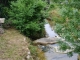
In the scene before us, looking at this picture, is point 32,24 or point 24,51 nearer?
point 24,51

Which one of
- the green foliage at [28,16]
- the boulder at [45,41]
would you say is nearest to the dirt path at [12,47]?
the green foliage at [28,16]

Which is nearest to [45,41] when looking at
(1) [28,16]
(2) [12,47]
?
(1) [28,16]

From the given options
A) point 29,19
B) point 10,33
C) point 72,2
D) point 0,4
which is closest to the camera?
point 72,2

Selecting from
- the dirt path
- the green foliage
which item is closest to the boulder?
the green foliage

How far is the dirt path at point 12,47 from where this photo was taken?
8.45m

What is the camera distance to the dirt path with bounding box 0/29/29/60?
8447 millimetres

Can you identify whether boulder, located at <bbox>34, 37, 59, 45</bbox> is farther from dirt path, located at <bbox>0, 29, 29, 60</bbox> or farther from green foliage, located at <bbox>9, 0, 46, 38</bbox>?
dirt path, located at <bbox>0, 29, 29, 60</bbox>

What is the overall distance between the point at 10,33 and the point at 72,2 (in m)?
8.14

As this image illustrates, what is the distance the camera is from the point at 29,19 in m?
13.1

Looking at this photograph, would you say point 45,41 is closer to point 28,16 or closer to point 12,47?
point 28,16

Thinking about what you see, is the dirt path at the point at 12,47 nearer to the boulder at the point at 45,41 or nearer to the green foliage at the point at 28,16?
the green foliage at the point at 28,16

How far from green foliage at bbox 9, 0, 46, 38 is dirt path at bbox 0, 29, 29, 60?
74 centimetres

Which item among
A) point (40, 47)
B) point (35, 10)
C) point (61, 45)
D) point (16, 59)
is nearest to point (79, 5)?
point (61, 45)

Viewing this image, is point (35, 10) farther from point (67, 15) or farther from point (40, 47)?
point (67, 15)
